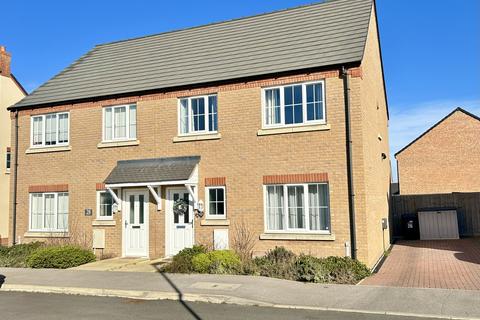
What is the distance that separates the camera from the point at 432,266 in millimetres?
12922

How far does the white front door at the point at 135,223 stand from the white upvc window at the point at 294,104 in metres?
4.90

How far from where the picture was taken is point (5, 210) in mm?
22594

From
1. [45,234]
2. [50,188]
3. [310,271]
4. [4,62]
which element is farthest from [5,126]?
[310,271]

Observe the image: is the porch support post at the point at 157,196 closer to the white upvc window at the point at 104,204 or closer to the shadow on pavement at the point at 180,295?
the white upvc window at the point at 104,204

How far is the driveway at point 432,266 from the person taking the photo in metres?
10.6

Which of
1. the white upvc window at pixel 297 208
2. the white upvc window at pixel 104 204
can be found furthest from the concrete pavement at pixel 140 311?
the white upvc window at pixel 104 204

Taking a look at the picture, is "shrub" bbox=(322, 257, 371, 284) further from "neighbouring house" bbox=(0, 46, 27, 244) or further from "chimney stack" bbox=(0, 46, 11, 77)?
"chimney stack" bbox=(0, 46, 11, 77)

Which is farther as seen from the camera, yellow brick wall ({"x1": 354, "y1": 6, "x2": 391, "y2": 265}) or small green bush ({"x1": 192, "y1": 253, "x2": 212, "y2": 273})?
yellow brick wall ({"x1": 354, "y1": 6, "x2": 391, "y2": 265})

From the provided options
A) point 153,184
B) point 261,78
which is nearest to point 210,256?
point 153,184

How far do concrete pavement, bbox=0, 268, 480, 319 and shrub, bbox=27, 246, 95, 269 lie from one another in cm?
132

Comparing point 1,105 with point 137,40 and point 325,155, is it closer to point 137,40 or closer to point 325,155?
point 137,40

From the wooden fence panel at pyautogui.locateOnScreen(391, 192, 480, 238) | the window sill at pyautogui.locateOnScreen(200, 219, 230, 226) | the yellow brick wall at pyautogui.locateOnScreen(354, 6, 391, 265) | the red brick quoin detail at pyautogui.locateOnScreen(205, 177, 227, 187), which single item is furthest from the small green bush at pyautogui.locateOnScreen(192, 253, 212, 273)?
the wooden fence panel at pyautogui.locateOnScreen(391, 192, 480, 238)

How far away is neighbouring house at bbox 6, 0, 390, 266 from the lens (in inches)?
509

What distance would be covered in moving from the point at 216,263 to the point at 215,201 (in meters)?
2.65
